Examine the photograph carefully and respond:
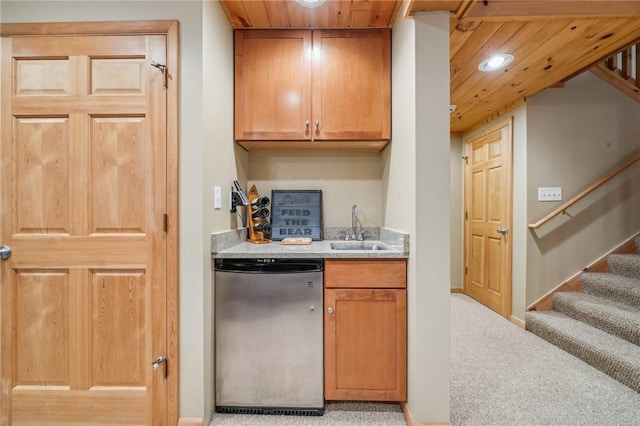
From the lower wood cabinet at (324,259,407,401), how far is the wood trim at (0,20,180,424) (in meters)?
0.82

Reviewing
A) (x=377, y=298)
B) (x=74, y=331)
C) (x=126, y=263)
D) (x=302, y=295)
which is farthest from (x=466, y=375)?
(x=74, y=331)

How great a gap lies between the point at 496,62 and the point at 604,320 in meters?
2.27

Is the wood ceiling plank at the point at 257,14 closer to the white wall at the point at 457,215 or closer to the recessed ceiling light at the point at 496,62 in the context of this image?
the recessed ceiling light at the point at 496,62

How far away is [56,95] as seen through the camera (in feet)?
4.91

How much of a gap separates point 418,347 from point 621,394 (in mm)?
1521

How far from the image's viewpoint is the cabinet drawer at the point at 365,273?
1.63m

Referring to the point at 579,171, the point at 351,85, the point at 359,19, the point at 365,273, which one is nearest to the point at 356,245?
the point at 365,273

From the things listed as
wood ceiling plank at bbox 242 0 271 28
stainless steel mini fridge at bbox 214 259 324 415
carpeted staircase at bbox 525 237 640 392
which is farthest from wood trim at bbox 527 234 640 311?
wood ceiling plank at bbox 242 0 271 28

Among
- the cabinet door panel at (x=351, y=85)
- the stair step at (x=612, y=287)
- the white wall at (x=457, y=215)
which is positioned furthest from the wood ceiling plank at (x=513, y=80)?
the stair step at (x=612, y=287)

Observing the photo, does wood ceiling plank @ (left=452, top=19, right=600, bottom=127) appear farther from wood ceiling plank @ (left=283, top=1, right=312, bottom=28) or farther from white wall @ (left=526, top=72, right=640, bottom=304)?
wood ceiling plank @ (left=283, top=1, right=312, bottom=28)

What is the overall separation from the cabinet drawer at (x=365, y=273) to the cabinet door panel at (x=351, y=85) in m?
0.89

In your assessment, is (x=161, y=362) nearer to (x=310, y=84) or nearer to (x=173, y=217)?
(x=173, y=217)

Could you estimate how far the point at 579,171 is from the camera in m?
2.83

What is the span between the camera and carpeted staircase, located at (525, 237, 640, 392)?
6.55 feet
